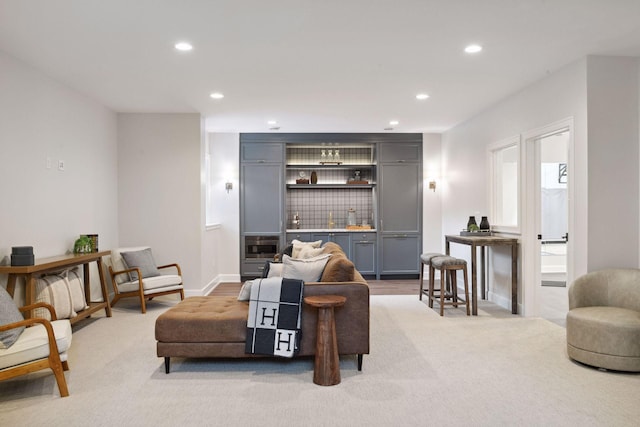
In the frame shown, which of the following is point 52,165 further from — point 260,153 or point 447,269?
point 447,269

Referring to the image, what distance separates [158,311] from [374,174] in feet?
14.8

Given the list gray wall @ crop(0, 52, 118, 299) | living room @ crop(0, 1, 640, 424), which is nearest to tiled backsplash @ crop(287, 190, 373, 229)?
living room @ crop(0, 1, 640, 424)

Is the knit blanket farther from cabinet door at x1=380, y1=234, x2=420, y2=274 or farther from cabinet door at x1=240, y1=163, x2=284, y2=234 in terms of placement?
cabinet door at x1=380, y1=234, x2=420, y2=274

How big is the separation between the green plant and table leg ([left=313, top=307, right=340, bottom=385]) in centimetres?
314

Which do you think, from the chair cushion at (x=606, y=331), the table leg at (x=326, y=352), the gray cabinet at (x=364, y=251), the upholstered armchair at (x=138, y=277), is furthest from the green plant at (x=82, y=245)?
the chair cushion at (x=606, y=331)

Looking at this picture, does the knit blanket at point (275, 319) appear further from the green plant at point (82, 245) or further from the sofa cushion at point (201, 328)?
the green plant at point (82, 245)

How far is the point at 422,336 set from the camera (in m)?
4.39

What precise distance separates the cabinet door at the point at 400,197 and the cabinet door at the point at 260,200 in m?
1.87

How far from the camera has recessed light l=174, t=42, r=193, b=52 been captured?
3.70 metres

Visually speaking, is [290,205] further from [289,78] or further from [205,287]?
[289,78]

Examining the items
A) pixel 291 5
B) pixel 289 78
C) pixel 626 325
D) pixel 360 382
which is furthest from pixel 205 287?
pixel 626 325

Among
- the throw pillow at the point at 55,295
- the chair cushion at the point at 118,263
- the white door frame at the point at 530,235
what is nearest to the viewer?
the throw pillow at the point at 55,295

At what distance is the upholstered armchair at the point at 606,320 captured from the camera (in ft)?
10.8

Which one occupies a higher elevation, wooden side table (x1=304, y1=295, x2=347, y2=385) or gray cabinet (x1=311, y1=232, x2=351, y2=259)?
gray cabinet (x1=311, y1=232, x2=351, y2=259)
